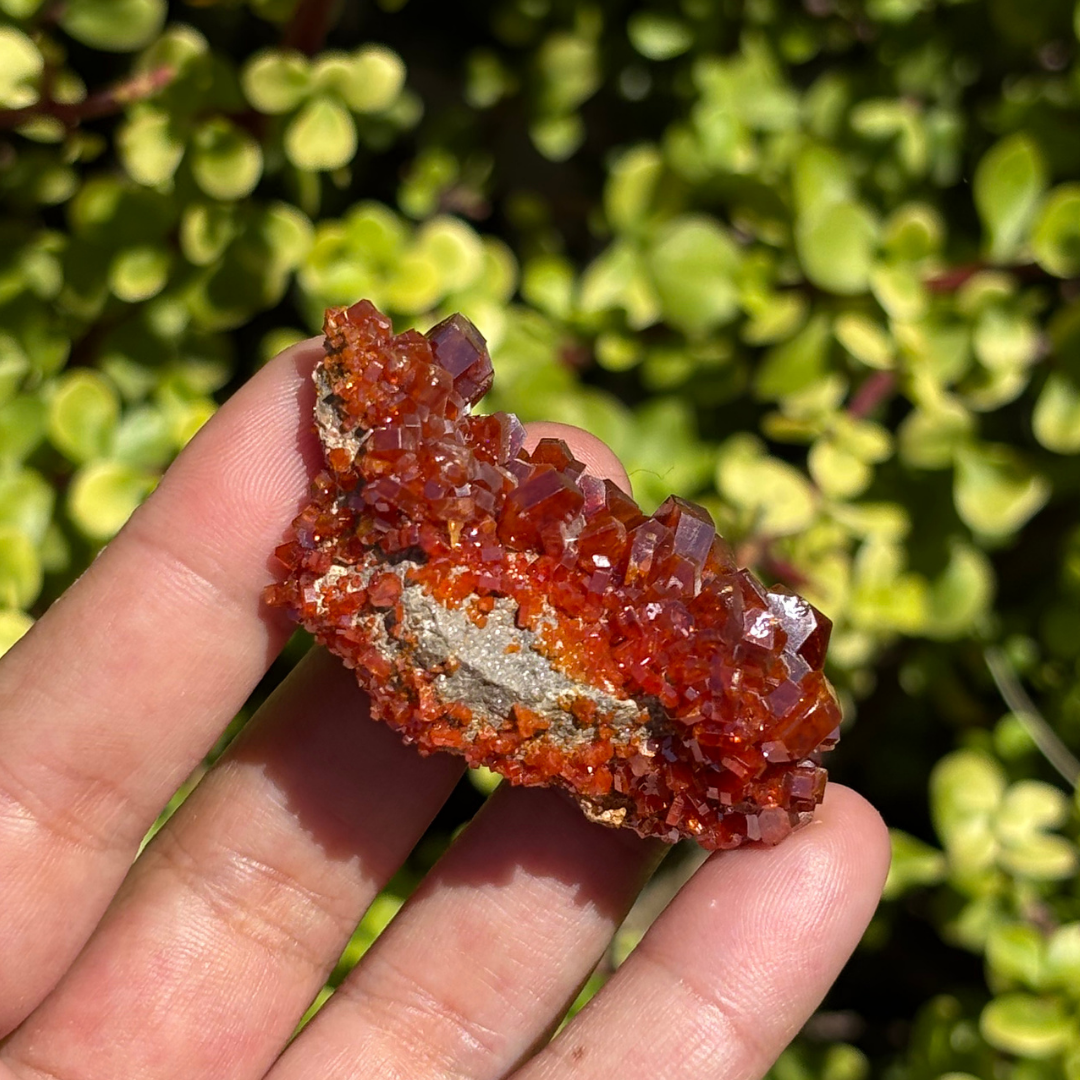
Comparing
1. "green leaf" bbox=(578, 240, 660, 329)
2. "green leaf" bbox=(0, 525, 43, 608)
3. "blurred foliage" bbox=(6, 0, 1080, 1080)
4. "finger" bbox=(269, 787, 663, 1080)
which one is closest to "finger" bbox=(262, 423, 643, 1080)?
"finger" bbox=(269, 787, 663, 1080)

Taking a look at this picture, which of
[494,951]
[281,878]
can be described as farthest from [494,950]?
[281,878]

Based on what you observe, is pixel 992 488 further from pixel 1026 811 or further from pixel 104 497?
pixel 104 497

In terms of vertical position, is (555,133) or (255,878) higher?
(555,133)

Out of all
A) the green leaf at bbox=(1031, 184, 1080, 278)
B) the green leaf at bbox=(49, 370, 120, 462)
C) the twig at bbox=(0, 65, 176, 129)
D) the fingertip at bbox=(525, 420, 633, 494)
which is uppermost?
the green leaf at bbox=(1031, 184, 1080, 278)

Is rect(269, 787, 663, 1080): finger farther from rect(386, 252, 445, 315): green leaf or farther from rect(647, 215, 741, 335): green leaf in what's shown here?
rect(647, 215, 741, 335): green leaf

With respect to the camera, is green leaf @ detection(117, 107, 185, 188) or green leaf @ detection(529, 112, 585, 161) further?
green leaf @ detection(529, 112, 585, 161)

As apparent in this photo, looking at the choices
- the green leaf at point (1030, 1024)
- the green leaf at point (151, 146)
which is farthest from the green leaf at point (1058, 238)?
the green leaf at point (151, 146)

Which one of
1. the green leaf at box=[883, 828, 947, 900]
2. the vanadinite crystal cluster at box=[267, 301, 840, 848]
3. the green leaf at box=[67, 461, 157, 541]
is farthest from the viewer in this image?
the green leaf at box=[883, 828, 947, 900]
